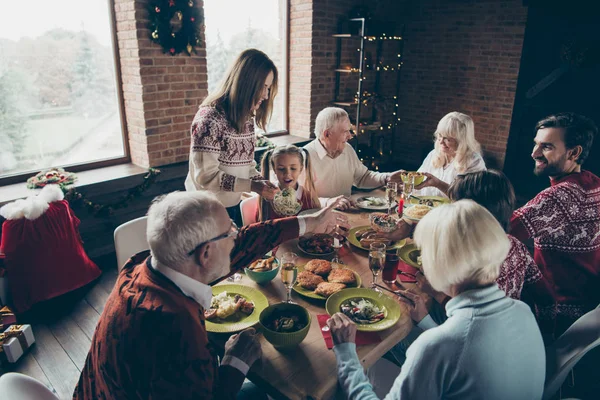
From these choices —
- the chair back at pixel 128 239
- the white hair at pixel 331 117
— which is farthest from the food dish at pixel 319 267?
the white hair at pixel 331 117

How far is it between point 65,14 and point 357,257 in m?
3.09

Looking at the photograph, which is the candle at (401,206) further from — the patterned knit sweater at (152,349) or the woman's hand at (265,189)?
the patterned knit sweater at (152,349)

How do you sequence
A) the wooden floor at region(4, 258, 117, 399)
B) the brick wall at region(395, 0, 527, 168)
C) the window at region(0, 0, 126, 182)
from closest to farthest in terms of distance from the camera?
the wooden floor at region(4, 258, 117, 399) → the window at region(0, 0, 126, 182) → the brick wall at region(395, 0, 527, 168)

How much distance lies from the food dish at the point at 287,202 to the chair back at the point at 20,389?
134 centimetres

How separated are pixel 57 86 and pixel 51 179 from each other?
827mm

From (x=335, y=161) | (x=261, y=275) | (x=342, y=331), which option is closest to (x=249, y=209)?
(x=335, y=161)

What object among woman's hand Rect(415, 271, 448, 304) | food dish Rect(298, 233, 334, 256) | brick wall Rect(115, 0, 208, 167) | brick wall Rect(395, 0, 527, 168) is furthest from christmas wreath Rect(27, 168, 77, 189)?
brick wall Rect(395, 0, 527, 168)

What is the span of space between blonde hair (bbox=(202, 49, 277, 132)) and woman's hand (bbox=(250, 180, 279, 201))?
0.44 meters

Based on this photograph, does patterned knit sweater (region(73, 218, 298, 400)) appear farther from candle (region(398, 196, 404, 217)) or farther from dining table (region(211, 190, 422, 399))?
candle (region(398, 196, 404, 217))

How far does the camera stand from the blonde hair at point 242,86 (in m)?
2.49

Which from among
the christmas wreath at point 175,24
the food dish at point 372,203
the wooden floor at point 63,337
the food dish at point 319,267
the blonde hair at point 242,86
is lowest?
the wooden floor at point 63,337

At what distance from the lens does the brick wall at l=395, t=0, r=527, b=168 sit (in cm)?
520

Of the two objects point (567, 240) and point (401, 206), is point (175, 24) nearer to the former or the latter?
point (401, 206)

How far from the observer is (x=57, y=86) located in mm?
3473
